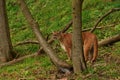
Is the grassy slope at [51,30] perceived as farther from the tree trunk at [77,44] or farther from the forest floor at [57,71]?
the tree trunk at [77,44]

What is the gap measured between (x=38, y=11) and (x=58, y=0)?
1.21 metres

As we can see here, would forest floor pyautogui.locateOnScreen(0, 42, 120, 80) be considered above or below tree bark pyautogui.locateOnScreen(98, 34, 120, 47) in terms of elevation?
below

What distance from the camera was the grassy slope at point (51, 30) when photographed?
927 cm

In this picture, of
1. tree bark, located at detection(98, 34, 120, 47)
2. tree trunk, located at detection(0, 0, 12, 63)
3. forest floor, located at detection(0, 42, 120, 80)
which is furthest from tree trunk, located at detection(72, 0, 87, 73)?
tree trunk, located at detection(0, 0, 12, 63)

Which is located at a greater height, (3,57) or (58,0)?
(58,0)

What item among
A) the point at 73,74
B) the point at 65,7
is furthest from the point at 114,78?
the point at 65,7

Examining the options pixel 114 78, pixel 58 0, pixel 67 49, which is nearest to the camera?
pixel 114 78

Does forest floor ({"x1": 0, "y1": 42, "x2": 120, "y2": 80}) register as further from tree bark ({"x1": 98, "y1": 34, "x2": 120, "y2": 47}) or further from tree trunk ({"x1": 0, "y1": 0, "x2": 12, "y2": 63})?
tree trunk ({"x1": 0, "y1": 0, "x2": 12, "y2": 63})

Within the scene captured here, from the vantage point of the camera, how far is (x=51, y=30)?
15.5 m

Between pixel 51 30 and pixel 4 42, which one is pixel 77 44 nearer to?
pixel 4 42

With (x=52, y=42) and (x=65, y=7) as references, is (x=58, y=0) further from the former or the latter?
(x=52, y=42)

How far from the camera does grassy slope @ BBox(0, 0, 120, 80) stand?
30.4 feet

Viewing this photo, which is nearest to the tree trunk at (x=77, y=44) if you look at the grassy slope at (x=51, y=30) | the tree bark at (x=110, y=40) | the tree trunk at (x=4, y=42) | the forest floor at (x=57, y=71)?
the forest floor at (x=57, y=71)

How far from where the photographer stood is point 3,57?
41.0 feet
